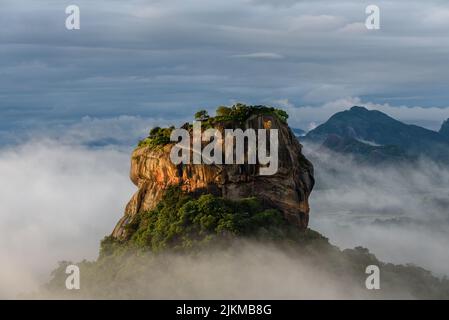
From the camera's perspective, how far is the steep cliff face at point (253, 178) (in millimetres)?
77938

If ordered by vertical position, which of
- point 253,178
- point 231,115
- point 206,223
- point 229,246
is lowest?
point 229,246

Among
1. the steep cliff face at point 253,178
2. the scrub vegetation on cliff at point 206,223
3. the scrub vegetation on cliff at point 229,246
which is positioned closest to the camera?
the scrub vegetation on cliff at point 229,246

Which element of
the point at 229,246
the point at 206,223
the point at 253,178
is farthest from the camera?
the point at 253,178

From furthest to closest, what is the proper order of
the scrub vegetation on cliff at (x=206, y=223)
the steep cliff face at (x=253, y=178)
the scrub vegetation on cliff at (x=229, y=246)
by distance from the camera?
the steep cliff face at (x=253, y=178) → the scrub vegetation on cliff at (x=206, y=223) → the scrub vegetation on cliff at (x=229, y=246)

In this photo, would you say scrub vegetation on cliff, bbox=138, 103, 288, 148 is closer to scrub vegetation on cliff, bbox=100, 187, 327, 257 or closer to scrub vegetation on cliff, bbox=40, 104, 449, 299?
scrub vegetation on cliff, bbox=40, 104, 449, 299

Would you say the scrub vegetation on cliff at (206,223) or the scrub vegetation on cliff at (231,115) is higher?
the scrub vegetation on cliff at (231,115)

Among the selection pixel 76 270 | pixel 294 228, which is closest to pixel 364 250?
pixel 294 228

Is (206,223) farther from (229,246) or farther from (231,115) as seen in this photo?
(231,115)

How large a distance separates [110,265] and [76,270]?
12.9 feet

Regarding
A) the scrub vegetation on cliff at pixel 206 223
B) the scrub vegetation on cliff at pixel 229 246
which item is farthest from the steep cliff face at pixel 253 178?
the scrub vegetation on cliff at pixel 206 223

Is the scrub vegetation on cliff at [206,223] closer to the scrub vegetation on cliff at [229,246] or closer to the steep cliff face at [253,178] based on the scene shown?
the scrub vegetation on cliff at [229,246]

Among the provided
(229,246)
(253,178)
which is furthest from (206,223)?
(253,178)

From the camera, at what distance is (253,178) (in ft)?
257

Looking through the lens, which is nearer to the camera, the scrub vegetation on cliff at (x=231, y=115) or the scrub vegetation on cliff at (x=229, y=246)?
the scrub vegetation on cliff at (x=229, y=246)
